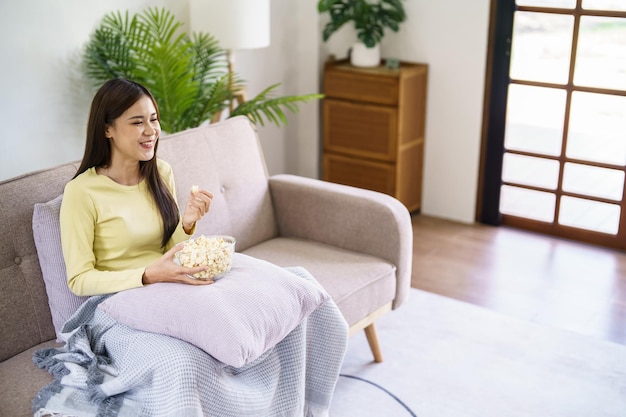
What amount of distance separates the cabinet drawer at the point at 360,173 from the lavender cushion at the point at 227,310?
2158 mm

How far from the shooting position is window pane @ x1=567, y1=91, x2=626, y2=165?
386 centimetres

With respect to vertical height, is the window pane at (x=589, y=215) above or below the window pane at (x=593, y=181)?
below

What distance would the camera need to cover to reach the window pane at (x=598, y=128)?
3.86 m

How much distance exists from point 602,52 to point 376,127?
116 centimetres

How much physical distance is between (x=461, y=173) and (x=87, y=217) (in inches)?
104

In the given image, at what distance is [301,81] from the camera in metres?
4.48

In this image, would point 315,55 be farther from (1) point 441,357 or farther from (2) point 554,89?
(1) point 441,357

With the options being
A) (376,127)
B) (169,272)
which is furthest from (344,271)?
(376,127)

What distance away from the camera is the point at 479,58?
412cm

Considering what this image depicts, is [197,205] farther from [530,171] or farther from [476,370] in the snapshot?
[530,171]

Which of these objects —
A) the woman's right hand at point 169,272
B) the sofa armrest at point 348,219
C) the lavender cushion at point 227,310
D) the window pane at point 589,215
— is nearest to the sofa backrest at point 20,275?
the lavender cushion at point 227,310

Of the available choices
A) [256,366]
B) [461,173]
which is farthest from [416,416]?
[461,173]

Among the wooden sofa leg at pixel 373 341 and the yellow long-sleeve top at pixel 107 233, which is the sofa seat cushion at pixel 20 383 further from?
the wooden sofa leg at pixel 373 341

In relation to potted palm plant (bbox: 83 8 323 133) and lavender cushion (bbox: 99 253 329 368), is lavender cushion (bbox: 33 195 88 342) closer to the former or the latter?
lavender cushion (bbox: 99 253 329 368)
